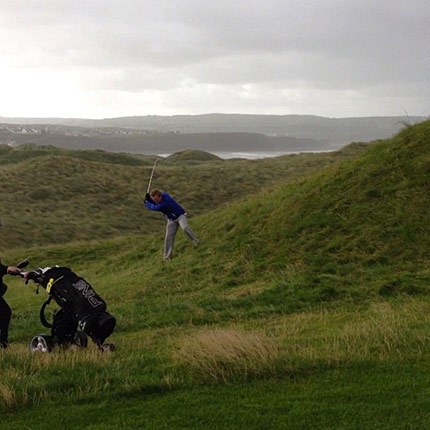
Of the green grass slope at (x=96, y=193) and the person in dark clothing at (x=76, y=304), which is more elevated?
the person in dark clothing at (x=76, y=304)

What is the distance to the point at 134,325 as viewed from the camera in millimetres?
11906

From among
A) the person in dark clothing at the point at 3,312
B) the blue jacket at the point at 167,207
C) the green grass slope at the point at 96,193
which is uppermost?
the blue jacket at the point at 167,207

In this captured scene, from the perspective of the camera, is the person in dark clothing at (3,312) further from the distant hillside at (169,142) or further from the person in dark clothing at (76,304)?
the distant hillside at (169,142)

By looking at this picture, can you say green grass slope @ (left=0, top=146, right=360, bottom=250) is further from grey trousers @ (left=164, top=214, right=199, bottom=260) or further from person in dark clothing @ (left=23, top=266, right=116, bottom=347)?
person in dark clothing @ (left=23, top=266, right=116, bottom=347)

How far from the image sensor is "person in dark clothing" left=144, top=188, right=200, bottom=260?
18.3 meters

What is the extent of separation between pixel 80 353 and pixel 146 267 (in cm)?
1138

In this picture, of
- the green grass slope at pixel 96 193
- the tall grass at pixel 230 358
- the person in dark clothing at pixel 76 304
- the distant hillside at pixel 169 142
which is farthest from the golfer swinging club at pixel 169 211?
the distant hillside at pixel 169 142

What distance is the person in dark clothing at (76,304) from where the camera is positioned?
8.64 metres

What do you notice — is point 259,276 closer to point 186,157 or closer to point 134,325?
point 134,325

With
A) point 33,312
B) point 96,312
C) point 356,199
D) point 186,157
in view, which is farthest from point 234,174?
point 96,312

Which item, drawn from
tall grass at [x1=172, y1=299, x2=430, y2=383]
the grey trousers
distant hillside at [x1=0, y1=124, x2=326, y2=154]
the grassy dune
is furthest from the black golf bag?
distant hillside at [x1=0, y1=124, x2=326, y2=154]

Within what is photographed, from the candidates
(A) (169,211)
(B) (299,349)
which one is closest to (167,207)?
(A) (169,211)

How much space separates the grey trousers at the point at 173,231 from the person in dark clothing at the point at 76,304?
9.71m

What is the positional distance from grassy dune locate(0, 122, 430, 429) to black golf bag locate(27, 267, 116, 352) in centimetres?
39
